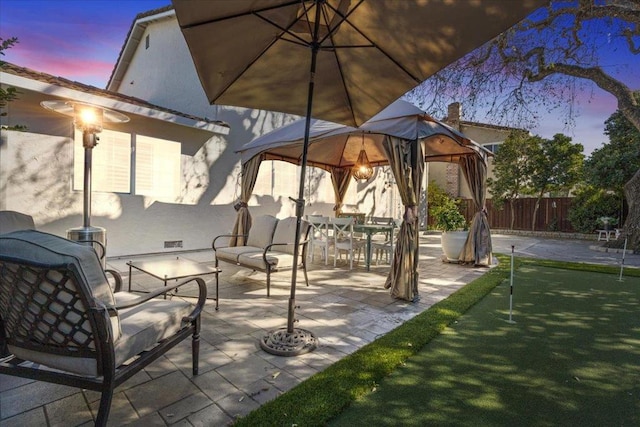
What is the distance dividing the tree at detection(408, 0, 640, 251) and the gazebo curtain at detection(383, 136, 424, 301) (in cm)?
385

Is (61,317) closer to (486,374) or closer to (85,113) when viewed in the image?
(486,374)

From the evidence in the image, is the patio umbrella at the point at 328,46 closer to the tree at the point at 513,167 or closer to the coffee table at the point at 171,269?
the coffee table at the point at 171,269

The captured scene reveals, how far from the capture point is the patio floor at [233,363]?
1992 mm

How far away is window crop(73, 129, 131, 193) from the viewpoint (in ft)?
20.7

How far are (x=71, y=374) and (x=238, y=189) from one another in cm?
754

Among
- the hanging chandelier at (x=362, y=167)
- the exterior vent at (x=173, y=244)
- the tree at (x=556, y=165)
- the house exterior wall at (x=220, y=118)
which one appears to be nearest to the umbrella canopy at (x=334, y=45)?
the hanging chandelier at (x=362, y=167)

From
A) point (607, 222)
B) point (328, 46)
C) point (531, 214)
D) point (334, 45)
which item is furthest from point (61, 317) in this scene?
point (531, 214)

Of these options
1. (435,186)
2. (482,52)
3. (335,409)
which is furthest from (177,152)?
(435,186)

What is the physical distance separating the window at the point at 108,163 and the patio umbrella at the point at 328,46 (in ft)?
15.1

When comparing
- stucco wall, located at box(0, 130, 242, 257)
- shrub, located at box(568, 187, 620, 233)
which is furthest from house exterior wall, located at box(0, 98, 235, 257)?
shrub, located at box(568, 187, 620, 233)

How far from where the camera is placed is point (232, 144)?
897 cm

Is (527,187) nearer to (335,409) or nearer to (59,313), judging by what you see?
(335,409)

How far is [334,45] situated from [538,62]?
7699 mm

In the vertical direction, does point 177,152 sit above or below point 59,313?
above
